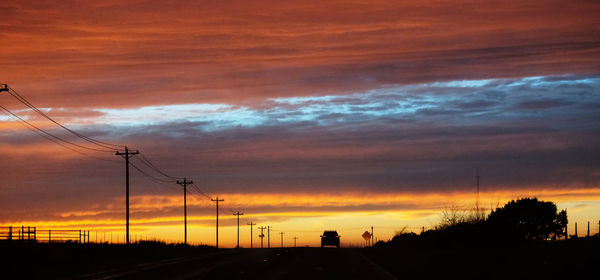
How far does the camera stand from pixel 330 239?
72875mm

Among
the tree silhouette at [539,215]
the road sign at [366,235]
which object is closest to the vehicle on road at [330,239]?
the road sign at [366,235]

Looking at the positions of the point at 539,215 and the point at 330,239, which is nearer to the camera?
the point at 330,239

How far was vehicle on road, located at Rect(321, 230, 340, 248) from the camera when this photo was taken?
238 feet

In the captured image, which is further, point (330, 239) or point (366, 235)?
point (366, 235)

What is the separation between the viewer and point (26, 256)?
42344 millimetres

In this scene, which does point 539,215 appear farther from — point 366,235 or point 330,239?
point 330,239

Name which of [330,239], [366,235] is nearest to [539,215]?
[366,235]

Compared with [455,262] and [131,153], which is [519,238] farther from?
[131,153]

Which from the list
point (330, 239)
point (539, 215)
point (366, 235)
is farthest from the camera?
point (539, 215)

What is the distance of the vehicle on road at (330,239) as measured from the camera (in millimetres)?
→ 72562

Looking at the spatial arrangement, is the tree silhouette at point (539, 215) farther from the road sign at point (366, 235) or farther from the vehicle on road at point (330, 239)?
the vehicle on road at point (330, 239)

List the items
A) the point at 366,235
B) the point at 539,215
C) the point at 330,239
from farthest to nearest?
the point at 539,215
the point at 366,235
the point at 330,239

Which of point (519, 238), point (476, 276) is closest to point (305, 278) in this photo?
point (476, 276)

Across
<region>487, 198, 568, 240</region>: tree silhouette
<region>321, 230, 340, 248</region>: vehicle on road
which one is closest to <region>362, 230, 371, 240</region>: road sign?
<region>321, 230, 340, 248</region>: vehicle on road
